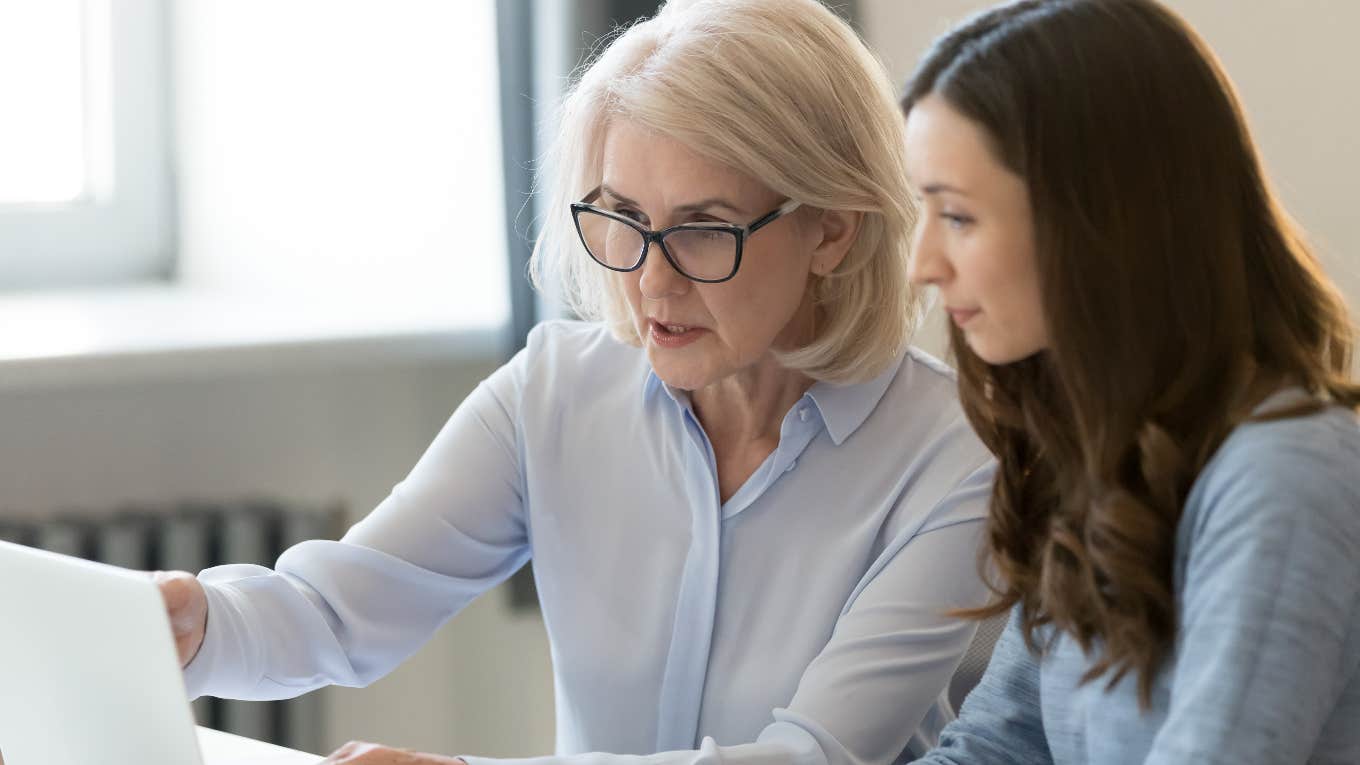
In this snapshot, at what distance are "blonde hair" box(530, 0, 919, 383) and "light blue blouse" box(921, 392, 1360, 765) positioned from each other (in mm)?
584

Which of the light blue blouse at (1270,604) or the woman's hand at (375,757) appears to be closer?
the light blue blouse at (1270,604)

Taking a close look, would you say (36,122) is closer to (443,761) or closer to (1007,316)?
(443,761)


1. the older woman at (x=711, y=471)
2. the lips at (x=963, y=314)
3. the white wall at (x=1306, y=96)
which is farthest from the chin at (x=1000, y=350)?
the white wall at (x=1306, y=96)

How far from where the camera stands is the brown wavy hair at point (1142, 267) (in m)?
0.91

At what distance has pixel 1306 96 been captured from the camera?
2043 mm

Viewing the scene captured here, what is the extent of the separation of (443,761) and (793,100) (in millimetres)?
655

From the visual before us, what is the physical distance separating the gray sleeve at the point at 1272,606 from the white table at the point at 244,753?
0.75m

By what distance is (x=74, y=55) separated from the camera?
2.67m

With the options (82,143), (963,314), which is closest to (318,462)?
(82,143)

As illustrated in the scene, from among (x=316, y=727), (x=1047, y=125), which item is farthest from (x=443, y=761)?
(x=316, y=727)

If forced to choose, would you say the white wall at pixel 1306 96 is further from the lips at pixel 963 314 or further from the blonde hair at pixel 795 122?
the lips at pixel 963 314

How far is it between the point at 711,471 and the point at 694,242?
0.78 feet

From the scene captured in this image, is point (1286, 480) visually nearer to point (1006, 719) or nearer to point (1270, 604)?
point (1270, 604)

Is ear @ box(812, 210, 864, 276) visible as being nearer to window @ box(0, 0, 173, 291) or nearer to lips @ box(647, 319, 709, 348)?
lips @ box(647, 319, 709, 348)
